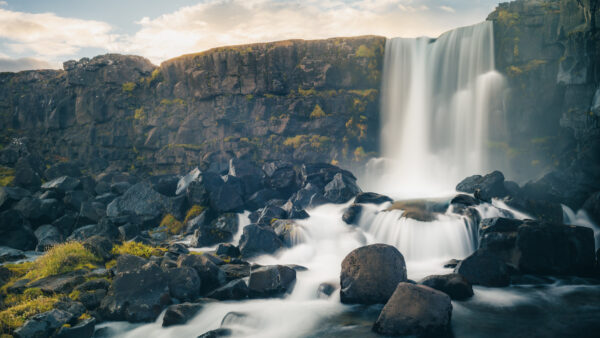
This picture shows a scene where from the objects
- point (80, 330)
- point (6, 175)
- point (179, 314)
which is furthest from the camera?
point (6, 175)

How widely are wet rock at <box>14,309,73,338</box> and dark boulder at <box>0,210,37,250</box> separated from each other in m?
10.9

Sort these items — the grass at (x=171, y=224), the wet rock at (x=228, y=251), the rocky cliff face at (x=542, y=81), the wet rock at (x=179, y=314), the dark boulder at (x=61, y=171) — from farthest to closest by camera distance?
the dark boulder at (x=61, y=171)
the rocky cliff face at (x=542, y=81)
the grass at (x=171, y=224)
the wet rock at (x=228, y=251)
the wet rock at (x=179, y=314)

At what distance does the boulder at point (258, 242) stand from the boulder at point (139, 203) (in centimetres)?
906

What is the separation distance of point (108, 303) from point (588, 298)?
1277 cm

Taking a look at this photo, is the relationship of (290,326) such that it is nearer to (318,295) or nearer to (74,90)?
(318,295)

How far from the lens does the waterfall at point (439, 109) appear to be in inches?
1102

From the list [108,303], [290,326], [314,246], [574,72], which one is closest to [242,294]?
[290,326]

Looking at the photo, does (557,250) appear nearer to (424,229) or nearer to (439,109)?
(424,229)

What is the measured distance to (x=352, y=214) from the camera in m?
18.9

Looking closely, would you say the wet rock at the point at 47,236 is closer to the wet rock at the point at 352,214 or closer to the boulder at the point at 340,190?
the wet rock at the point at 352,214

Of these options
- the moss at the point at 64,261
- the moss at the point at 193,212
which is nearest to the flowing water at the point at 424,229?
the moss at the point at 193,212

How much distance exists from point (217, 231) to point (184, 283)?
7555mm

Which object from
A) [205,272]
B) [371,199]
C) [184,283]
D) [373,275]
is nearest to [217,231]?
[205,272]

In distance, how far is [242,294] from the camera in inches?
426
